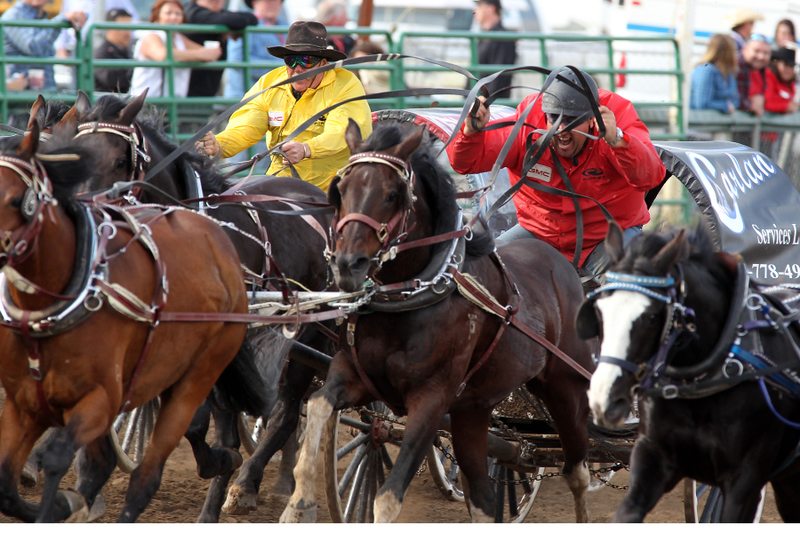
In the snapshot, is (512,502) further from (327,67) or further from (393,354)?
(327,67)

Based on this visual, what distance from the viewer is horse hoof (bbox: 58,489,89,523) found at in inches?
181

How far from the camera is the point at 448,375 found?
512cm

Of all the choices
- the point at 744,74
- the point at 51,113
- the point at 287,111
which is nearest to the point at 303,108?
the point at 287,111

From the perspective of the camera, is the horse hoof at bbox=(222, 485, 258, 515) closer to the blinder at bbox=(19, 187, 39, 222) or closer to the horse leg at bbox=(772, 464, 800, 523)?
the blinder at bbox=(19, 187, 39, 222)

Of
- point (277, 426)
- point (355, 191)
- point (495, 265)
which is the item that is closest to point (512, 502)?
point (277, 426)

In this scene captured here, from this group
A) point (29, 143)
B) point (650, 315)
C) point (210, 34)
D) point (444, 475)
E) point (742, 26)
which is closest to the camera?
point (650, 315)

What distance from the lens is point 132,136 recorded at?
18.3ft

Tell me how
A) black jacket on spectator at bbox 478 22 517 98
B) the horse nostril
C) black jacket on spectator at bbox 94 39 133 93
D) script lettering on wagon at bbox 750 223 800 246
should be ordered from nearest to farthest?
the horse nostril < script lettering on wagon at bbox 750 223 800 246 < black jacket on spectator at bbox 94 39 133 93 < black jacket on spectator at bbox 478 22 517 98

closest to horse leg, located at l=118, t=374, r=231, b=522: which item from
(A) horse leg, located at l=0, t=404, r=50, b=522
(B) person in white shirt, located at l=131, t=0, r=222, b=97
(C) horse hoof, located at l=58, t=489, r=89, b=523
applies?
(C) horse hoof, located at l=58, t=489, r=89, b=523

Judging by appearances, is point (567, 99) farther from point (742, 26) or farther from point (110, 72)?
point (742, 26)

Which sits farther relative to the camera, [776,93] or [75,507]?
[776,93]

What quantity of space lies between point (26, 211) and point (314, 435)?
1392mm

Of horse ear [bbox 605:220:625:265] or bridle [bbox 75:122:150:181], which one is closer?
horse ear [bbox 605:220:625:265]

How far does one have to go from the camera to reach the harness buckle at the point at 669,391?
13.6 ft
